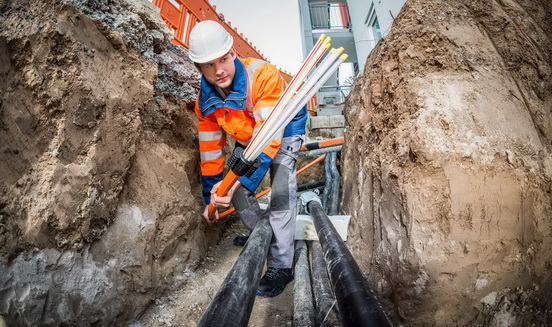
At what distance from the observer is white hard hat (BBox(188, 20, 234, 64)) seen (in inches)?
60.9

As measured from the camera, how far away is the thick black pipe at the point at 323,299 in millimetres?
1219

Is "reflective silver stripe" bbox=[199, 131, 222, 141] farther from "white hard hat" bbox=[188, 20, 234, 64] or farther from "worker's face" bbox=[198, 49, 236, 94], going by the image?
"white hard hat" bbox=[188, 20, 234, 64]

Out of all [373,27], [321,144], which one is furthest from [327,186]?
[373,27]

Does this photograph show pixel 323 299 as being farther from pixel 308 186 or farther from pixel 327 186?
pixel 308 186

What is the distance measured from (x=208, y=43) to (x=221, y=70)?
17cm

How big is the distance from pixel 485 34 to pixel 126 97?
89.0 inches

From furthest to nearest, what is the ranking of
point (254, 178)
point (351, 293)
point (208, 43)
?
point (254, 178)
point (208, 43)
point (351, 293)

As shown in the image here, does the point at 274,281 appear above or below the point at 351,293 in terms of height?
below

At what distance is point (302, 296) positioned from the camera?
150 centimetres

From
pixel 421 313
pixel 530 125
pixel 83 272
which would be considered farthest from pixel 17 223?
pixel 530 125

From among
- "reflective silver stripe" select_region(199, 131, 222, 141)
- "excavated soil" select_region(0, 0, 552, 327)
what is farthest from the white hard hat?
"reflective silver stripe" select_region(199, 131, 222, 141)

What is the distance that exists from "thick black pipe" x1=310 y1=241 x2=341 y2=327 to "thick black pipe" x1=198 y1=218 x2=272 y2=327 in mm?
393

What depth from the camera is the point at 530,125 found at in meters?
1.34

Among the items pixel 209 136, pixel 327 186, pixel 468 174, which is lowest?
pixel 327 186
